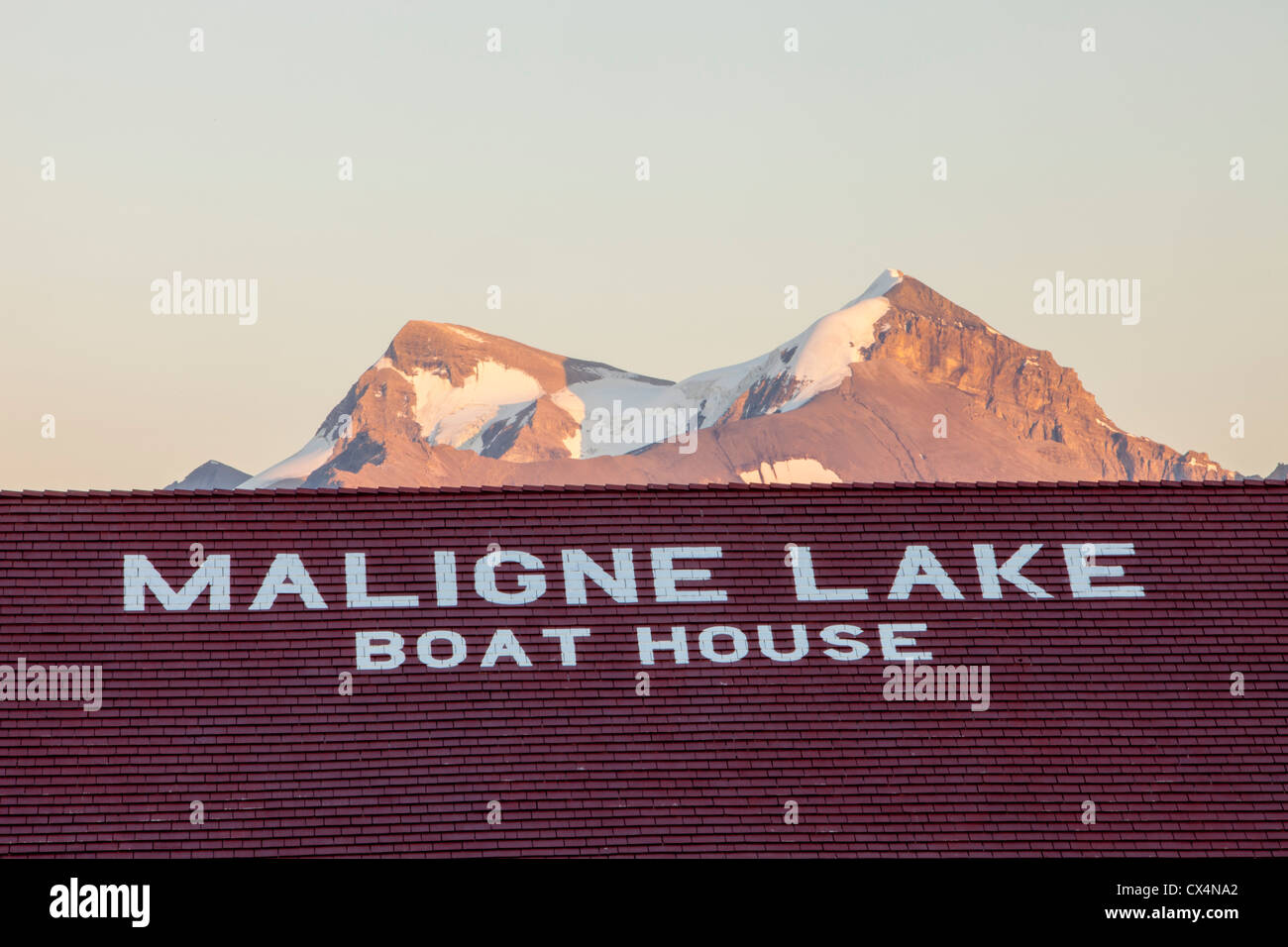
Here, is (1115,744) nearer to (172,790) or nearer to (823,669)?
(823,669)

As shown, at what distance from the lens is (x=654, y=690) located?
21391 mm

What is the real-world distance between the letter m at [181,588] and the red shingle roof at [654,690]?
14 centimetres

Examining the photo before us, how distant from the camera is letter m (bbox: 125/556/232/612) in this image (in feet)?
71.9

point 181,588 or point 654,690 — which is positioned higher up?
point 181,588

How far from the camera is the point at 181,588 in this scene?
22125mm

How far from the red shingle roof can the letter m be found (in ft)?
0.45

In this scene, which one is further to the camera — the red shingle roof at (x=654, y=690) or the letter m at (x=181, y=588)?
the letter m at (x=181, y=588)

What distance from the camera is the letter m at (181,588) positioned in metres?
21.9

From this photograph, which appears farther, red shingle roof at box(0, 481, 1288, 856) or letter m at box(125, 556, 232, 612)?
letter m at box(125, 556, 232, 612)

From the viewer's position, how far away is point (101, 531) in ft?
74.3

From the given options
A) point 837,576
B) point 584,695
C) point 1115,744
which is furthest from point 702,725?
point 1115,744

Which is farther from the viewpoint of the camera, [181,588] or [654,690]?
[181,588]

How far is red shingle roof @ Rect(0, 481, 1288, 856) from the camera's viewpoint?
65.2 ft

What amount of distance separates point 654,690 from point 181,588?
22.3 feet
